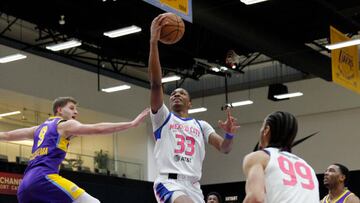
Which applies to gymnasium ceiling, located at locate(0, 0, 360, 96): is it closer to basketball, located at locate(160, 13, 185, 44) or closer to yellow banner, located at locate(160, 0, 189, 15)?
yellow banner, located at locate(160, 0, 189, 15)

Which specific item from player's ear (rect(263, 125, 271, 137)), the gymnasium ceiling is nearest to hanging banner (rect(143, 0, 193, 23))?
the gymnasium ceiling

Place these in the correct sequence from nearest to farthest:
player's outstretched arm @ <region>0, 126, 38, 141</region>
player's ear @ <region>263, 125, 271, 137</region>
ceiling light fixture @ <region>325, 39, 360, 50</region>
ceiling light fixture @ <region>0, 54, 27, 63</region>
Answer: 1. player's ear @ <region>263, 125, 271, 137</region>
2. player's outstretched arm @ <region>0, 126, 38, 141</region>
3. ceiling light fixture @ <region>325, 39, 360, 50</region>
4. ceiling light fixture @ <region>0, 54, 27, 63</region>

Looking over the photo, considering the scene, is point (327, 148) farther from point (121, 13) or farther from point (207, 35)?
point (121, 13)

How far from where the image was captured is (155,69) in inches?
236

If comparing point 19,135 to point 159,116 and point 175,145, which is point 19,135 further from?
point 175,145

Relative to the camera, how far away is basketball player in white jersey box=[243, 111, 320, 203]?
3832 mm

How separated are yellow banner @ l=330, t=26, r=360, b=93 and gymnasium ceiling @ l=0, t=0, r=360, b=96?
1544mm

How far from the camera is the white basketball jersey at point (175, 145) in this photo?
6344 mm

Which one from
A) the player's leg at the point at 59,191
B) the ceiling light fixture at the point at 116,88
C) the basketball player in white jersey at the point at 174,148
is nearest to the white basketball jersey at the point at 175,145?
the basketball player in white jersey at the point at 174,148

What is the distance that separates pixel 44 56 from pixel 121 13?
16.9ft

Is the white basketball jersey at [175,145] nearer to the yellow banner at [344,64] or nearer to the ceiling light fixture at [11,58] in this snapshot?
the yellow banner at [344,64]

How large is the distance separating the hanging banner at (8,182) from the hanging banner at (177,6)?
402 inches

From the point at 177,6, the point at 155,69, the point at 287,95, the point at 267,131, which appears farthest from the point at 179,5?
the point at 287,95

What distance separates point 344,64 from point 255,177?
13058 millimetres
